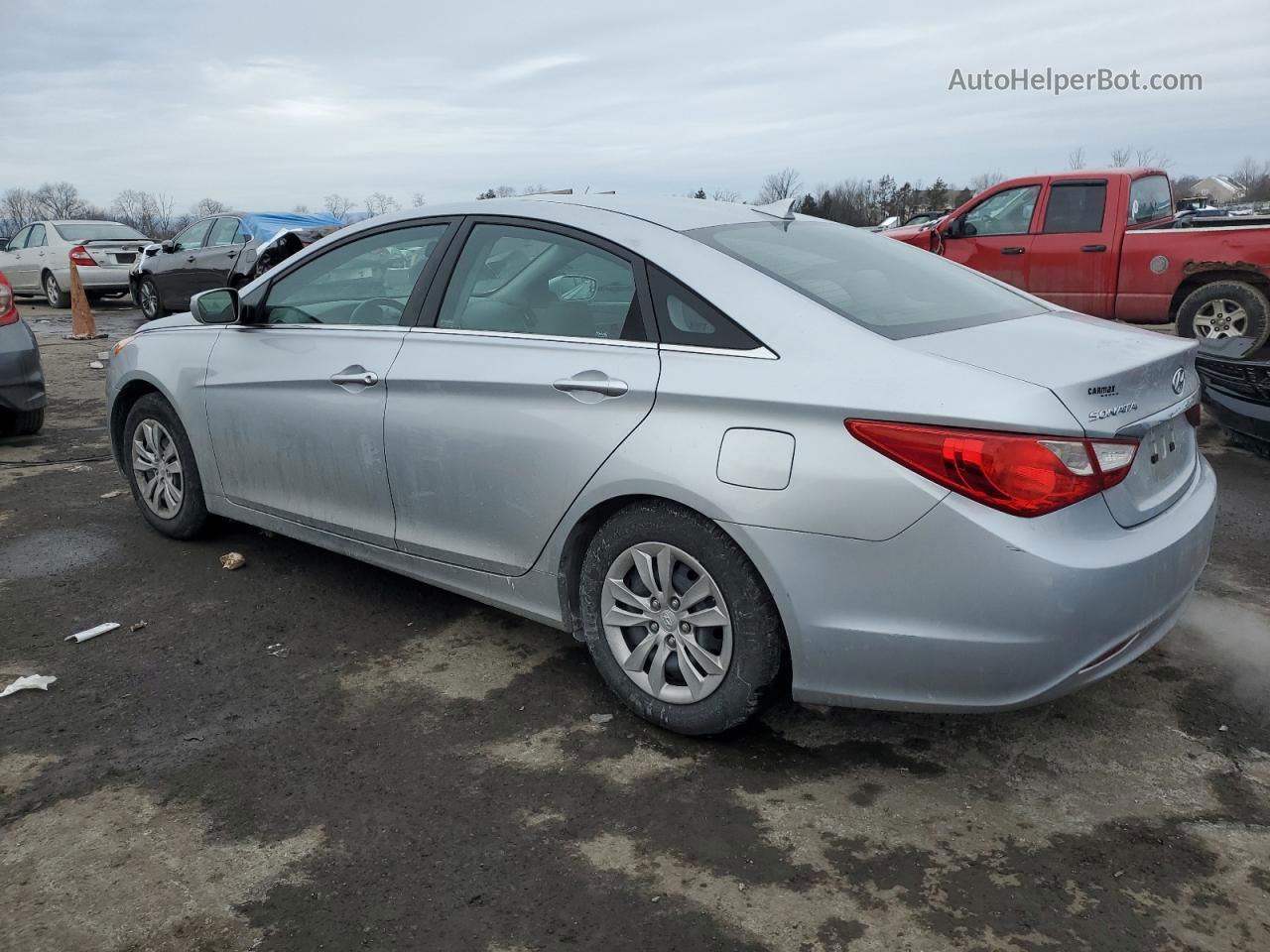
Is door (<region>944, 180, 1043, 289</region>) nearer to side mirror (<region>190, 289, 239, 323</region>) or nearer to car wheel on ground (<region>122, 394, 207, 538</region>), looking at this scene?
side mirror (<region>190, 289, 239, 323</region>)

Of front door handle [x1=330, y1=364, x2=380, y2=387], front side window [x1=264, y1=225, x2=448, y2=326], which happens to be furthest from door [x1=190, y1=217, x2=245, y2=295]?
front door handle [x1=330, y1=364, x2=380, y2=387]

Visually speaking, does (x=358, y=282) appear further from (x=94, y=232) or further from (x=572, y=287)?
(x=94, y=232)

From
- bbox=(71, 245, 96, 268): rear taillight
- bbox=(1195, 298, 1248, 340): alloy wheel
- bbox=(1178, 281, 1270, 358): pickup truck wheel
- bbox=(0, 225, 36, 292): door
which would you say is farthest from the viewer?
bbox=(0, 225, 36, 292): door

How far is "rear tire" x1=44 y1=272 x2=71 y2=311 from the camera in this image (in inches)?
684

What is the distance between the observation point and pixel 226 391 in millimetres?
4438

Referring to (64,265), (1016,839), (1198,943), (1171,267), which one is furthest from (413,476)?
(64,265)

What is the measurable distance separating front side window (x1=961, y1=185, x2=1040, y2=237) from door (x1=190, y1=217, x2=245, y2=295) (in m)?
9.32

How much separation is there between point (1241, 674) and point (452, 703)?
261 centimetres

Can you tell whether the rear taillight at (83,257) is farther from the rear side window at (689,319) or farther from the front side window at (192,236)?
the rear side window at (689,319)

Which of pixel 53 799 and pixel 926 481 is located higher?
pixel 926 481

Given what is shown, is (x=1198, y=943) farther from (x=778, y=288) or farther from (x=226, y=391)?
(x=226, y=391)

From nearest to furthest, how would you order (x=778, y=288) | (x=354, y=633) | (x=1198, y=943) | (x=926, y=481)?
(x=1198, y=943) → (x=926, y=481) → (x=778, y=288) → (x=354, y=633)

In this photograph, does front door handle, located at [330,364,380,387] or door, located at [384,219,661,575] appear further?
front door handle, located at [330,364,380,387]

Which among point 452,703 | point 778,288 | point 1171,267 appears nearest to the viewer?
point 778,288
